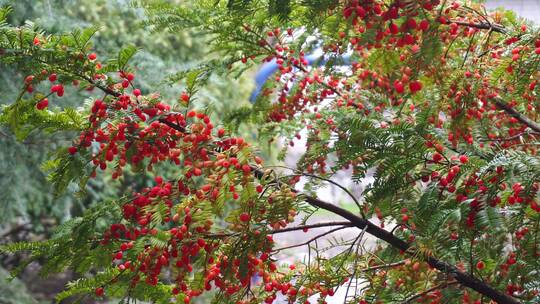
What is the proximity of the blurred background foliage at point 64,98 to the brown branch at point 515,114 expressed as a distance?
4.61 feet

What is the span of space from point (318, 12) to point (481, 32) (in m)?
0.90

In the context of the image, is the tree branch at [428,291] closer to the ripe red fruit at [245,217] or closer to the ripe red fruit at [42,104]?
the ripe red fruit at [245,217]

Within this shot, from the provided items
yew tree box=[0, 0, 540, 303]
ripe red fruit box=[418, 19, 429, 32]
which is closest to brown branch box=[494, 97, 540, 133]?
yew tree box=[0, 0, 540, 303]

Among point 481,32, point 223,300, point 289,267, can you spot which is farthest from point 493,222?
point 481,32

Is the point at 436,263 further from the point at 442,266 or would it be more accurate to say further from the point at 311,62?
the point at 311,62

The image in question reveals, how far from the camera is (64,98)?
11.8 feet

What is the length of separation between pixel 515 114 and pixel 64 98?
2.60 metres

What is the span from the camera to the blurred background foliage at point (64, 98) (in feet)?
11.5

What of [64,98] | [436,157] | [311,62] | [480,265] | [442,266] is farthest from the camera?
[64,98]

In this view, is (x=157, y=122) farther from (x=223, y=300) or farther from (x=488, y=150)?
(x=488, y=150)

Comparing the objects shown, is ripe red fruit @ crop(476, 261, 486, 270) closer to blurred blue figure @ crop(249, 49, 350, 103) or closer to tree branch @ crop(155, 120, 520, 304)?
tree branch @ crop(155, 120, 520, 304)

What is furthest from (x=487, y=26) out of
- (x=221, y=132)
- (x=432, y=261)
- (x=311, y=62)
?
(x=311, y=62)

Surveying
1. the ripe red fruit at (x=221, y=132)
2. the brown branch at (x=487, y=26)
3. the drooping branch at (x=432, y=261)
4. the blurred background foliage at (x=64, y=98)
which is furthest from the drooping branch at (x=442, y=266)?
the blurred background foliage at (x=64, y=98)

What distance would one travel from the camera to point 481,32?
1838 mm
